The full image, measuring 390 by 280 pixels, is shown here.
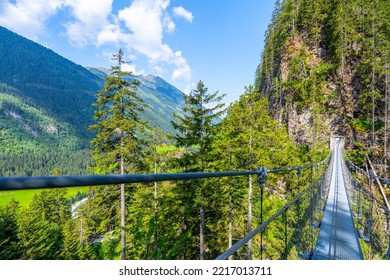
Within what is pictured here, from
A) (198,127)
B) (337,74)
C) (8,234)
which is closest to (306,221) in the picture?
(8,234)

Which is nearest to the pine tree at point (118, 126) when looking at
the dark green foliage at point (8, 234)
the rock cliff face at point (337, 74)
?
the dark green foliage at point (8, 234)

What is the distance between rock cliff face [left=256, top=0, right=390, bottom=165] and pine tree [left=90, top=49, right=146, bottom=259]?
75.7ft

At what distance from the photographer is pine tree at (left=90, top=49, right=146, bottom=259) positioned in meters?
11.5

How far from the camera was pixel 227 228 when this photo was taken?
1085cm

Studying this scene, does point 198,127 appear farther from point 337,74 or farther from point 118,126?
point 337,74

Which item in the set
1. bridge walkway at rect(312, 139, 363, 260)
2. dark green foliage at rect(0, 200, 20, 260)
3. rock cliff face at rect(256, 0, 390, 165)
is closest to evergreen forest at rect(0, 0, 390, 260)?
dark green foliage at rect(0, 200, 20, 260)

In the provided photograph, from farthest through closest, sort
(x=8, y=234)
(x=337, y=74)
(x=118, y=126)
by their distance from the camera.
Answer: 1. (x=337, y=74)
2. (x=118, y=126)
3. (x=8, y=234)

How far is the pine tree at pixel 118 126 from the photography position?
1146 cm

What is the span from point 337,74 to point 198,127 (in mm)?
25845

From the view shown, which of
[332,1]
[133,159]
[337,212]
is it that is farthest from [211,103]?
[332,1]

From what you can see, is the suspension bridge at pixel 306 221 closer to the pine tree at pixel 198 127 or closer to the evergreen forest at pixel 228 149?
the evergreen forest at pixel 228 149

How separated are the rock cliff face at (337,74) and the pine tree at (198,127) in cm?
1951

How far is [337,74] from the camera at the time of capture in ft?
98.0
